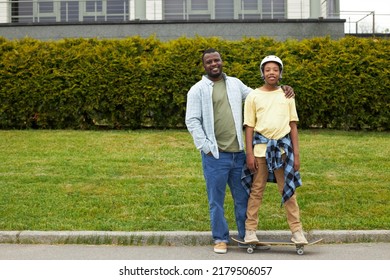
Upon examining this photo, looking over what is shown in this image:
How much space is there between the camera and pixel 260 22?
1931 cm

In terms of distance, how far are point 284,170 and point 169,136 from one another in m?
8.13

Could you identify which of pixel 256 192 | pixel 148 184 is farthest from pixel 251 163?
pixel 148 184

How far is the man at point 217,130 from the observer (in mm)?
6363

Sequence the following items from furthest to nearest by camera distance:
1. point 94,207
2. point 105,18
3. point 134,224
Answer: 1. point 105,18
2. point 94,207
3. point 134,224

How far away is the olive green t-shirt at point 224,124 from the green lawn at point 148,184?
4.30 ft

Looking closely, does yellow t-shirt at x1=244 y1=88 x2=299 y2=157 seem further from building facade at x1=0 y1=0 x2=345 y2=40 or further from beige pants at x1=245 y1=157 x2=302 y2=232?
building facade at x1=0 y1=0 x2=345 y2=40

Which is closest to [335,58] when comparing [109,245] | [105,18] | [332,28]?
[332,28]

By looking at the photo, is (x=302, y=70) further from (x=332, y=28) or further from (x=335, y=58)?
(x=332, y=28)

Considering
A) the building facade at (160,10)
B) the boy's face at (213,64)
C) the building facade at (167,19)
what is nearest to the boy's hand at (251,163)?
the boy's face at (213,64)

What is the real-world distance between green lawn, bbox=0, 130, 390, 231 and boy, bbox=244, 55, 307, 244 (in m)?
1.04

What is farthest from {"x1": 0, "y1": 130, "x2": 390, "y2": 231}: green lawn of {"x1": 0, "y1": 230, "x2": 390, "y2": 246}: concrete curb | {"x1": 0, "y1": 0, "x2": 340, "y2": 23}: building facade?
{"x1": 0, "y1": 0, "x2": 340, "y2": 23}: building facade

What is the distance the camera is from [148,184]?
962cm

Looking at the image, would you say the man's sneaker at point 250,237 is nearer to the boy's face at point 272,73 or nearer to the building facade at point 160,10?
the boy's face at point 272,73

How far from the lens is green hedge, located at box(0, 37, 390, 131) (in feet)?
50.7
